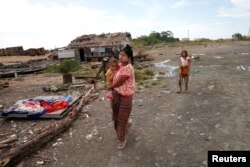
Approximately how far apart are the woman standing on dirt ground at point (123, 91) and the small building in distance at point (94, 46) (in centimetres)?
1766

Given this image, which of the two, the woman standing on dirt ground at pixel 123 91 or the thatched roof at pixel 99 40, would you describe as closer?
the woman standing on dirt ground at pixel 123 91

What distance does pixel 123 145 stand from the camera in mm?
4898

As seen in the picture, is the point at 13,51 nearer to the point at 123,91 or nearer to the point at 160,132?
the point at 160,132

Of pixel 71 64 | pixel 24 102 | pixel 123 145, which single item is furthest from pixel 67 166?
pixel 71 64

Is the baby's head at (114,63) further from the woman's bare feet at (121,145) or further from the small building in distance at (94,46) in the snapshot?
the small building in distance at (94,46)

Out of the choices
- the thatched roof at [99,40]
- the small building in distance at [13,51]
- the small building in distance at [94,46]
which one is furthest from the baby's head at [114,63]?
the small building in distance at [13,51]

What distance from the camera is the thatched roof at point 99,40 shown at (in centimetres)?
2298

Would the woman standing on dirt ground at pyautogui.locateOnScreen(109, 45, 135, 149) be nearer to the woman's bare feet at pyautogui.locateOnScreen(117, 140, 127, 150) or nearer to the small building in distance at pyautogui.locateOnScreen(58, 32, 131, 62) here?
the woman's bare feet at pyautogui.locateOnScreen(117, 140, 127, 150)

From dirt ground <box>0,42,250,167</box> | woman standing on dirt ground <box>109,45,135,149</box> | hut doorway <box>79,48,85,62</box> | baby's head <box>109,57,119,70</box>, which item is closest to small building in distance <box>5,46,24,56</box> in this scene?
hut doorway <box>79,48,85,62</box>

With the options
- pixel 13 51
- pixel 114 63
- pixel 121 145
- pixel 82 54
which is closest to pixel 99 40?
pixel 82 54

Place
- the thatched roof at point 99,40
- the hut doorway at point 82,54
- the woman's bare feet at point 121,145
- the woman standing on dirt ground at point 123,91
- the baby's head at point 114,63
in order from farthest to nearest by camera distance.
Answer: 1. the hut doorway at point 82,54
2. the thatched roof at point 99,40
3. the baby's head at point 114,63
4. the woman's bare feet at point 121,145
5. the woman standing on dirt ground at point 123,91

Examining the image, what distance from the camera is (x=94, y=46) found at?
2316 cm

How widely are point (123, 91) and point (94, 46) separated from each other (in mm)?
18937

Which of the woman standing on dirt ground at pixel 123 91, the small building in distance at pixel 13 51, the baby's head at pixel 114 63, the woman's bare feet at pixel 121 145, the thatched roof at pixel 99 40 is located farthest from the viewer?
the small building in distance at pixel 13 51
